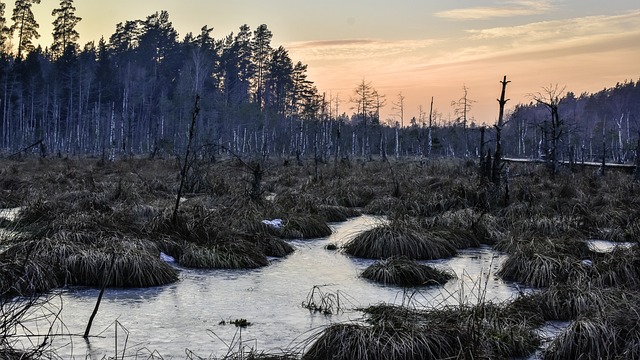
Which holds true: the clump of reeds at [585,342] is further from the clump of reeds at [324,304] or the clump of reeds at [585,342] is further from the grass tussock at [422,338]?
the clump of reeds at [324,304]

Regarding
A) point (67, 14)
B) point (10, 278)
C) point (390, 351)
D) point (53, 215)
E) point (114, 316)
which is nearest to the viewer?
point (390, 351)

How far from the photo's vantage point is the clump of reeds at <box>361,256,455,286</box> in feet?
32.5

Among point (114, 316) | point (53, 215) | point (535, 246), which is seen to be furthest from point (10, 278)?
point (535, 246)

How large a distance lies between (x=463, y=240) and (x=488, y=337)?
303 inches

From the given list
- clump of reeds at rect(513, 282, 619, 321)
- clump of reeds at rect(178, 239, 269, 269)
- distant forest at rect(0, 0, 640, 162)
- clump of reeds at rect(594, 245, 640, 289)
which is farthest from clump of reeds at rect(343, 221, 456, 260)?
distant forest at rect(0, 0, 640, 162)

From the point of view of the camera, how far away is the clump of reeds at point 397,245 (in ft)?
40.3

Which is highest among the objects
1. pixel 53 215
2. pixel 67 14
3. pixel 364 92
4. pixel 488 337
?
pixel 67 14

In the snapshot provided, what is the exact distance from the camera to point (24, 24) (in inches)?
2867

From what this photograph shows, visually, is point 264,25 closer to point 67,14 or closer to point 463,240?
point 67,14

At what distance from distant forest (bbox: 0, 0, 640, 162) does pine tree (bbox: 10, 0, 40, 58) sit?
125 millimetres

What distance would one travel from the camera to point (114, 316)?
750 cm

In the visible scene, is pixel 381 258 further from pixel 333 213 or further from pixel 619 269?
pixel 333 213

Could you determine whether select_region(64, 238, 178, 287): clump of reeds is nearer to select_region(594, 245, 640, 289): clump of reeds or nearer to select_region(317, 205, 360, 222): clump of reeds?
select_region(594, 245, 640, 289): clump of reeds

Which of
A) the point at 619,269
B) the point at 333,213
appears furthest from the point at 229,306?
the point at 333,213
